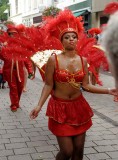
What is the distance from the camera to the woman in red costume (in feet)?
11.0

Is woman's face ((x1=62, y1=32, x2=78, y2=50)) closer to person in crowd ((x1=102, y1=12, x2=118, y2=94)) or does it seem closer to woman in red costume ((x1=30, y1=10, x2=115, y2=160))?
woman in red costume ((x1=30, y1=10, x2=115, y2=160))

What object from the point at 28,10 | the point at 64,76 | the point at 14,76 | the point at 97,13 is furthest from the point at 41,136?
the point at 28,10

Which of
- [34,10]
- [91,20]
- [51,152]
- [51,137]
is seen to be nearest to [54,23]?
[51,152]

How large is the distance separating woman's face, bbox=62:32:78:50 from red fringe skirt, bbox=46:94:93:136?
21.0 inches

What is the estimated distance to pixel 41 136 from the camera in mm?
5297

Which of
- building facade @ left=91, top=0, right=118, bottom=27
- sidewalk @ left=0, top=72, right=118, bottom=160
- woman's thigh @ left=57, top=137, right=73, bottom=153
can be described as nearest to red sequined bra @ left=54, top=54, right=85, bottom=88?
woman's thigh @ left=57, top=137, right=73, bottom=153

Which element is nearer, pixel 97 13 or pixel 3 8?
pixel 97 13

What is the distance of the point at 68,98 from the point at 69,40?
0.59 m

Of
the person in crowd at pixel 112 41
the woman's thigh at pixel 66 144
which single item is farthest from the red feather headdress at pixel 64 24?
the person in crowd at pixel 112 41

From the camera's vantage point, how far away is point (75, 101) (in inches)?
136

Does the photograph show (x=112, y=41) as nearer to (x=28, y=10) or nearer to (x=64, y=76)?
(x=64, y=76)

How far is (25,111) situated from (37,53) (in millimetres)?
2974

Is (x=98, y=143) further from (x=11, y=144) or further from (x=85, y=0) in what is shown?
(x=85, y=0)

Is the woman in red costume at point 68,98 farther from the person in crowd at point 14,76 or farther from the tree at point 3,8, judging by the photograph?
the tree at point 3,8
